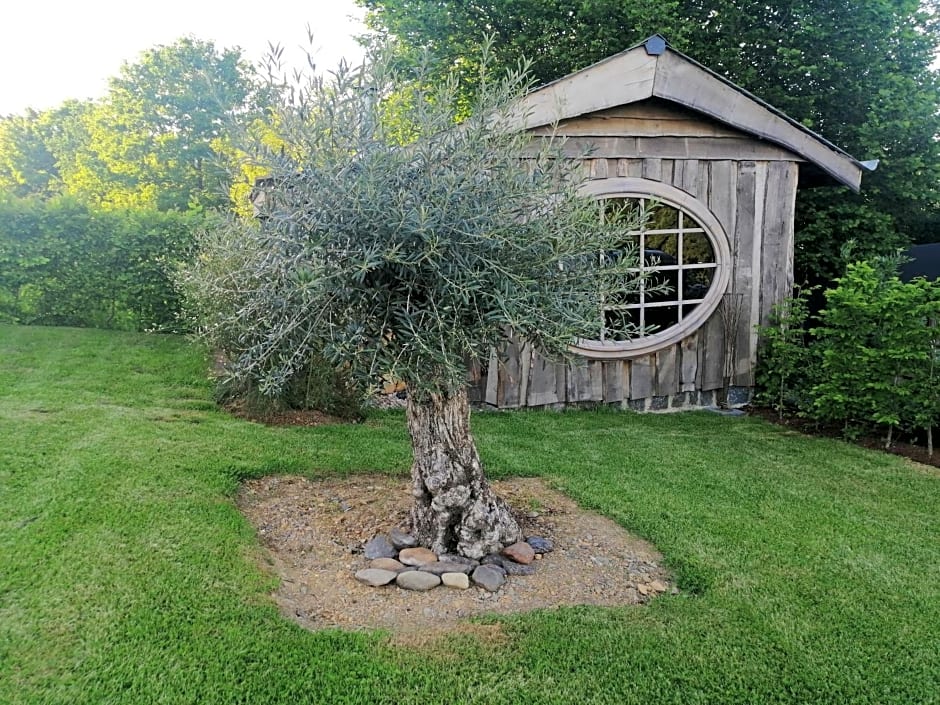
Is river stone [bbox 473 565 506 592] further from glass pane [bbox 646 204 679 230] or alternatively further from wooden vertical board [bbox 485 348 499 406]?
glass pane [bbox 646 204 679 230]

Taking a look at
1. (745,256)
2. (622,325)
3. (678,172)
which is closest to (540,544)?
(622,325)

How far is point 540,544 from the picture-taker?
350 cm

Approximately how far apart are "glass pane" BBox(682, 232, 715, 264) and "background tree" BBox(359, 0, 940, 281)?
394cm

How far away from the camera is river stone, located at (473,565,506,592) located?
10.0 ft

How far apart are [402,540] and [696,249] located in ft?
15.7

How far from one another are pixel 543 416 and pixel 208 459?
128 inches

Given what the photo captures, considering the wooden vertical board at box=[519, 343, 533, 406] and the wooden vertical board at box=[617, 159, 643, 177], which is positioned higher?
the wooden vertical board at box=[617, 159, 643, 177]

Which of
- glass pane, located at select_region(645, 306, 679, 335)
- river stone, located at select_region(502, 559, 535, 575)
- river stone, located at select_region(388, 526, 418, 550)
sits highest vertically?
glass pane, located at select_region(645, 306, 679, 335)

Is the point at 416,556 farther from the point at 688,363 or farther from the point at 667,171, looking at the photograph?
the point at 667,171

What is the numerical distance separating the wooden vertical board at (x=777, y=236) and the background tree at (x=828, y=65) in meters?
3.15

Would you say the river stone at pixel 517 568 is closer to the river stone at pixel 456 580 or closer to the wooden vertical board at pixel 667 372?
the river stone at pixel 456 580

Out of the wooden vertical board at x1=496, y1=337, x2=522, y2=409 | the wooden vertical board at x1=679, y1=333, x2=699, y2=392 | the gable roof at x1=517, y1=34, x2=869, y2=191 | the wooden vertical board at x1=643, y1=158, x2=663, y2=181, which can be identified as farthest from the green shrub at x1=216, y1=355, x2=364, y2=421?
the wooden vertical board at x1=643, y1=158, x2=663, y2=181

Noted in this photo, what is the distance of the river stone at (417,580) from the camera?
303 centimetres

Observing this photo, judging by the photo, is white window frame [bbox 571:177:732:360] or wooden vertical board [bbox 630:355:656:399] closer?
white window frame [bbox 571:177:732:360]
